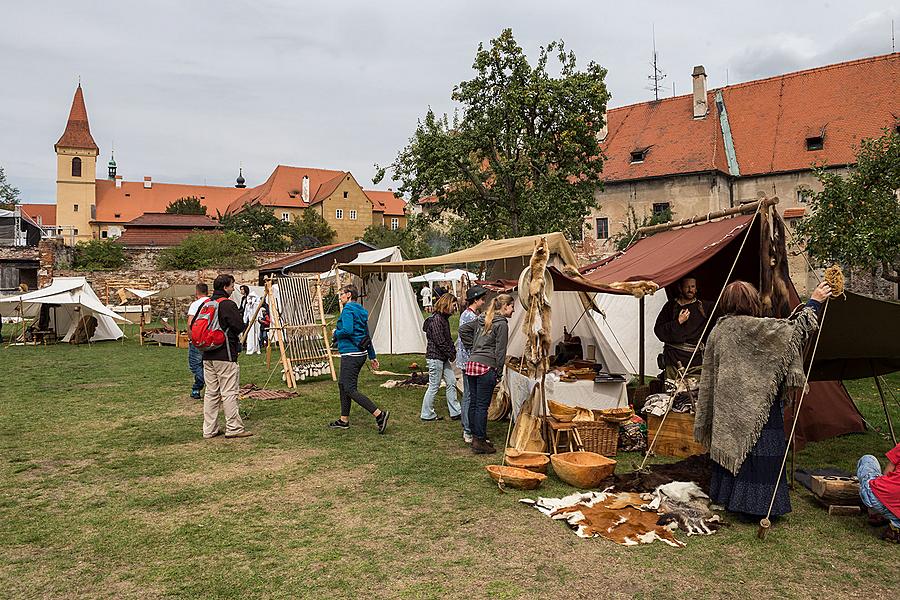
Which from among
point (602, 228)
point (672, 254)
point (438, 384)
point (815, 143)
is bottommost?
point (438, 384)

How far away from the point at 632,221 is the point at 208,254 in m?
22.7

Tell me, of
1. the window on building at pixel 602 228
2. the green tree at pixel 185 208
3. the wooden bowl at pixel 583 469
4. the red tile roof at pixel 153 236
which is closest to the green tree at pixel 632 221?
the window on building at pixel 602 228

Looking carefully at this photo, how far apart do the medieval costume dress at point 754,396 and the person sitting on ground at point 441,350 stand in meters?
3.39

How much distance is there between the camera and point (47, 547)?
4.15 meters

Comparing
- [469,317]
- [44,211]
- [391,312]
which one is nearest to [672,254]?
[469,317]

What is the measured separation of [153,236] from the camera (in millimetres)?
54312

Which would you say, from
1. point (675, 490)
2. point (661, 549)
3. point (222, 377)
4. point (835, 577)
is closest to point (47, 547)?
point (222, 377)

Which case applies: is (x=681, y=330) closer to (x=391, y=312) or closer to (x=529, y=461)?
(x=529, y=461)

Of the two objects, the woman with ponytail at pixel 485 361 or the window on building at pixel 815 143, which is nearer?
the woman with ponytail at pixel 485 361

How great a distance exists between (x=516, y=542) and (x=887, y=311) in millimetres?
3409

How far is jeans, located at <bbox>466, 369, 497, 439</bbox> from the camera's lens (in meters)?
6.17

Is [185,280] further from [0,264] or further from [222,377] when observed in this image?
[222,377]

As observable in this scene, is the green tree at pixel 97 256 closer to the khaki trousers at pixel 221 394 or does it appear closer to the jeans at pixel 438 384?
the khaki trousers at pixel 221 394

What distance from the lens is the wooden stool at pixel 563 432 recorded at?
601 cm
